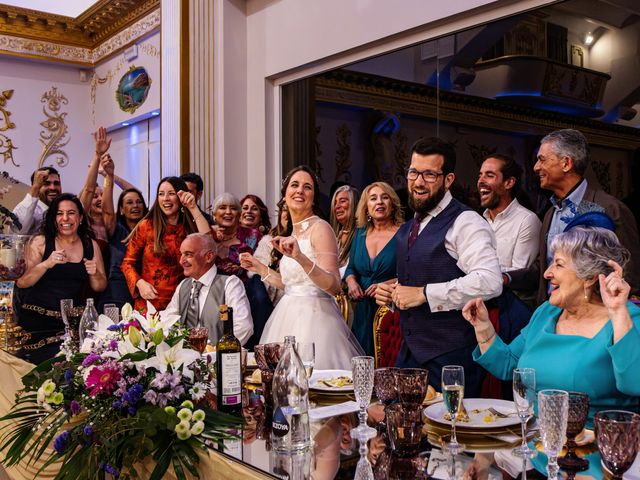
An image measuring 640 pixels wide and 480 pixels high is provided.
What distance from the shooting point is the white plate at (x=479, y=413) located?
157 centimetres

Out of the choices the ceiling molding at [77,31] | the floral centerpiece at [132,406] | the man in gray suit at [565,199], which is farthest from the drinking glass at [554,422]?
the ceiling molding at [77,31]

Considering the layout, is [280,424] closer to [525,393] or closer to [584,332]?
[525,393]

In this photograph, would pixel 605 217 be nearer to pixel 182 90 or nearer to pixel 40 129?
pixel 182 90

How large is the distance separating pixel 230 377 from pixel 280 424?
325 millimetres

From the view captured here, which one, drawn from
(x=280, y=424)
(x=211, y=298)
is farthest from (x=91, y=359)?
(x=211, y=298)

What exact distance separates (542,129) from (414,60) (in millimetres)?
1054

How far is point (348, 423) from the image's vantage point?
1683 millimetres

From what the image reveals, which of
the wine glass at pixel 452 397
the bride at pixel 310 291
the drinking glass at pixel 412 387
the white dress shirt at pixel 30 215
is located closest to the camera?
the wine glass at pixel 452 397

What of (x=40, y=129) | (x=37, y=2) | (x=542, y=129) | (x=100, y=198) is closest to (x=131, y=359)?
(x=542, y=129)

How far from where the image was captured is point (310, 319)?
3252 mm

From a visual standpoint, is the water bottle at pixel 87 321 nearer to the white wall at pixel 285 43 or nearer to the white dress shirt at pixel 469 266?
the white dress shirt at pixel 469 266

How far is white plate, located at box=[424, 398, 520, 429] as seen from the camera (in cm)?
157

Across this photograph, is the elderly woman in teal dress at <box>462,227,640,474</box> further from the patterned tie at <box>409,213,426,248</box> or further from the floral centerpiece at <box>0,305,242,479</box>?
the floral centerpiece at <box>0,305,242,479</box>

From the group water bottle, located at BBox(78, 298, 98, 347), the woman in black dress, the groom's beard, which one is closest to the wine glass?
the groom's beard
